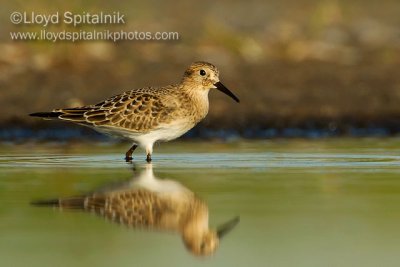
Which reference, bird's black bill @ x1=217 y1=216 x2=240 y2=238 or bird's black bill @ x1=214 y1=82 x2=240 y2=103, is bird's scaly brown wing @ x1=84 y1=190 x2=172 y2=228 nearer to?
bird's black bill @ x1=217 y1=216 x2=240 y2=238

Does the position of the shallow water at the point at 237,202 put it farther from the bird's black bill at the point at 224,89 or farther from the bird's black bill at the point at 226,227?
the bird's black bill at the point at 224,89

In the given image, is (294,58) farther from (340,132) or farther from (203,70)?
(203,70)

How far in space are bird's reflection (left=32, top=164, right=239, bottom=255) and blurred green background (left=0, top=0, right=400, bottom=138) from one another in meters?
7.08

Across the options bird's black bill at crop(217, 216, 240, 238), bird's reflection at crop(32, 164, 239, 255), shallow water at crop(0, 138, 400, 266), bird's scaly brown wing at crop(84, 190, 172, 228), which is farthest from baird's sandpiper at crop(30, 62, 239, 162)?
bird's black bill at crop(217, 216, 240, 238)

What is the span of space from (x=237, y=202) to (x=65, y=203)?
151cm

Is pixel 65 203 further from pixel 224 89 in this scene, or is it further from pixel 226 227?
pixel 224 89

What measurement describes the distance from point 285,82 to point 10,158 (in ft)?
25.8

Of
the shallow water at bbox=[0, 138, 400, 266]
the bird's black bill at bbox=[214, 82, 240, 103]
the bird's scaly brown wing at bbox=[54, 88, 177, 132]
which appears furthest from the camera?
the bird's black bill at bbox=[214, 82, 240, 103]

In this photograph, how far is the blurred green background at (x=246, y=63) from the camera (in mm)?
19219

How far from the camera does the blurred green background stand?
1922cm

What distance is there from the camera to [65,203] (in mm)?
10492

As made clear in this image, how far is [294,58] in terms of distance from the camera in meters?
22.8

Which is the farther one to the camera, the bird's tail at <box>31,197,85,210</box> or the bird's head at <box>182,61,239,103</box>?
the bird's head at <box>182,61,239,103</box>

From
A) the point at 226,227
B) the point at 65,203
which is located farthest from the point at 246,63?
the point at 226,227
